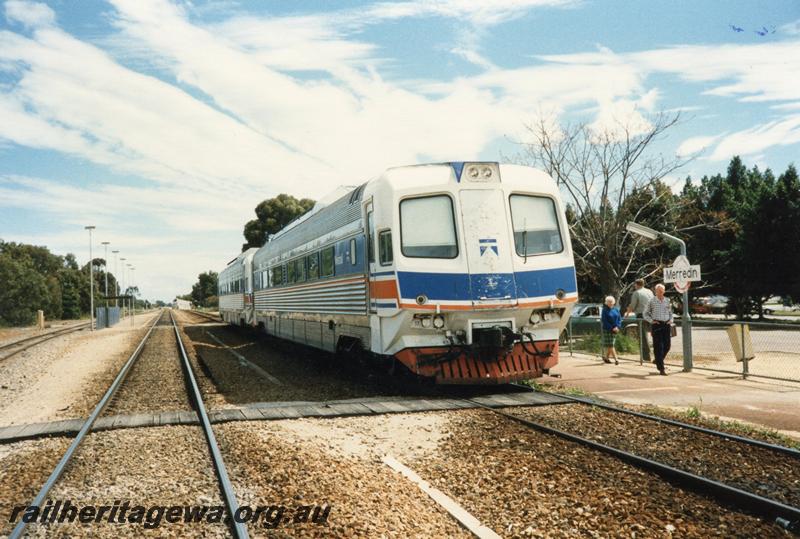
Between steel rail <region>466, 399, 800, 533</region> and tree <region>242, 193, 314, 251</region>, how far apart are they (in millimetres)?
57329

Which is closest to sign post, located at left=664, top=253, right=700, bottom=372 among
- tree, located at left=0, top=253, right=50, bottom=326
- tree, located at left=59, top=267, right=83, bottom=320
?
tree, located at left=0, top=253, right=50, bottom=326

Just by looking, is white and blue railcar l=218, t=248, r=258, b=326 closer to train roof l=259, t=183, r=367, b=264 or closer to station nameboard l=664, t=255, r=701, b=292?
train roof l=259, t=183, r=367, b=264

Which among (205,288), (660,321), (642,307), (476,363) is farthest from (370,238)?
(205,288)

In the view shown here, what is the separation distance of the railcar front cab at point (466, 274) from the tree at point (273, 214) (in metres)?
53.2

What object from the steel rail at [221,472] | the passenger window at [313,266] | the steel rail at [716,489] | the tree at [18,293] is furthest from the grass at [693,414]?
the tree at [18,293]

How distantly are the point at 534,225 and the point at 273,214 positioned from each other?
5488 cm

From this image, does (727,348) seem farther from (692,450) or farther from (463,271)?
(692,450)

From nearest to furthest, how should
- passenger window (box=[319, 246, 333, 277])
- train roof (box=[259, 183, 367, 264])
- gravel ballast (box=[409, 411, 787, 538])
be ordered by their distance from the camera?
gravel ballast (box=[409, 411, 787, 538]) < train roof (box=[259, 183, 367, 264]) < passenger window (box=[319, 246, 333, 277])

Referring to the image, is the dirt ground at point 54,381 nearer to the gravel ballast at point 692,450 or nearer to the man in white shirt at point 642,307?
the gravel ballast at point 692,450

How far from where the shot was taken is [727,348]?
18.7 m

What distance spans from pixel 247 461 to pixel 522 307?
4708 mm

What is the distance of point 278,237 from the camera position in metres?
19.6

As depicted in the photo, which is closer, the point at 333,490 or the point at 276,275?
the point at 333,490

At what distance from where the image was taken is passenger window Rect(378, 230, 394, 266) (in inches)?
378
